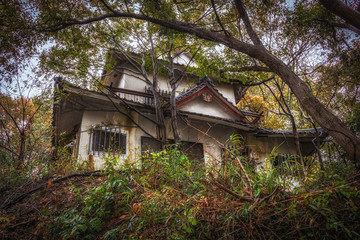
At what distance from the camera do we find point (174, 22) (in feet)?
23.4

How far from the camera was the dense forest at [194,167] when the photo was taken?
2670 millimetres

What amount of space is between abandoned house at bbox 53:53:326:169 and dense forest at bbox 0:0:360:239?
670 millimetres

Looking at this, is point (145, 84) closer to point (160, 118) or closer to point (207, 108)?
point (207, 108)

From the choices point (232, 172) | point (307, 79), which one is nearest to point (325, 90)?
point (307, 79)

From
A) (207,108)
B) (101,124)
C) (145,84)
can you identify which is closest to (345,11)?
(207,108)

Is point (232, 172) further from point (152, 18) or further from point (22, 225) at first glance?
point (152, 18)

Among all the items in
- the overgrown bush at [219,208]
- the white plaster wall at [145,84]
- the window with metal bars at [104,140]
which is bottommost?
the overgrown bush at [219,208]

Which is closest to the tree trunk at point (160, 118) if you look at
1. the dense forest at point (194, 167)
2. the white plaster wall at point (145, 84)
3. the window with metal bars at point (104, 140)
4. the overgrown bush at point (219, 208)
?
the dense forest at point (194, 167)

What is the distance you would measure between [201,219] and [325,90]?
25.3 feet

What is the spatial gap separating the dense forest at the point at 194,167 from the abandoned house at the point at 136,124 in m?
0.67

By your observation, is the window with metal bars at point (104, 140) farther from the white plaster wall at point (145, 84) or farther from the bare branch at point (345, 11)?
the bare branch at point (345, 11)

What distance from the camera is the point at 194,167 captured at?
4.90 m

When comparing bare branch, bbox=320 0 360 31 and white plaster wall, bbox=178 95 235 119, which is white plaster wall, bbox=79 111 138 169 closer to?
white plaster wall, bbox=178 95 235 119

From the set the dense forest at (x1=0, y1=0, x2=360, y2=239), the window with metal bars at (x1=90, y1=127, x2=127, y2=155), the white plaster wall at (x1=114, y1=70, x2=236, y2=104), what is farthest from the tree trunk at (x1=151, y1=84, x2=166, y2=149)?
the white plaster wall at (x1=114, y1=70, x2=236, y2=104)
